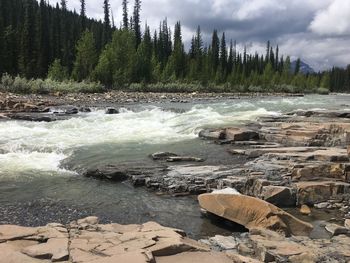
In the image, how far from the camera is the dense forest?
63.9 meters

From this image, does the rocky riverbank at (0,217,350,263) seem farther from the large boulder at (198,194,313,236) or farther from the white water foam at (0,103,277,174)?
the white water foam at (0,103,277,174)

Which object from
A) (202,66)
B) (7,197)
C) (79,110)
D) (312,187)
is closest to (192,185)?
(312,187)

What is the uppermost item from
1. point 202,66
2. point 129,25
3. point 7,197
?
point 129,25

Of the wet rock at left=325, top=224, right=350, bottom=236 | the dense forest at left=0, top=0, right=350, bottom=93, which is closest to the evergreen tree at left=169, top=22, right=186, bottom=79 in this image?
the dense forest at left=0, top=0, right=350, bottom=93

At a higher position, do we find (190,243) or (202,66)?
(202,66)

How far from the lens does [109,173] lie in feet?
43.8

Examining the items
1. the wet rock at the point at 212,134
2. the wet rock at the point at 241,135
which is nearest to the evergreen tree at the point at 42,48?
the wet rock at the point at 212,134

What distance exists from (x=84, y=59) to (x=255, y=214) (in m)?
60.6

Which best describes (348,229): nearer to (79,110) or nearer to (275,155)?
(275,155)

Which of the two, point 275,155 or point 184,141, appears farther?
point 184,141

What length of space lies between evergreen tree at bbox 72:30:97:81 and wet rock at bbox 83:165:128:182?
5355 cm

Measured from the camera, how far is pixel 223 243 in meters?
7.89

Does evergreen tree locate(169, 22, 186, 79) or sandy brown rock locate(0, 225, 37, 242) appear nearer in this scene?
sandy brown rock locate(0, 225, 37, 242)

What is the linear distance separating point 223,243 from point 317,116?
19.8 meters
